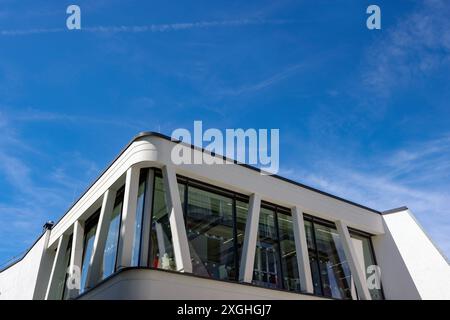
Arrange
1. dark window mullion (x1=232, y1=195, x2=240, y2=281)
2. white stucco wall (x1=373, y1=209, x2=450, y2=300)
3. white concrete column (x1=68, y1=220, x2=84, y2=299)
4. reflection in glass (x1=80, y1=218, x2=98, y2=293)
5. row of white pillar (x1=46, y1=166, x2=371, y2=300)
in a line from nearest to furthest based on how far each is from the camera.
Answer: row of white pillar (x1=46, y1=166, x2=371, y2=300) < dark window mullion (x1=232, y1=195, x2=240, y2=281) < white concrete column (x1=68, y1=220, x2=84, y2=299) < reflection in glass (x1=80, y1=218, x2=98, y2=293) < white stucco wall (x1=373, y1=209, x2=450, y2=300)

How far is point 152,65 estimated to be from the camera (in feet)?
32.4

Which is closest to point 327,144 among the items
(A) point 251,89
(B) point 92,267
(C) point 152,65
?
(A) point 251,89

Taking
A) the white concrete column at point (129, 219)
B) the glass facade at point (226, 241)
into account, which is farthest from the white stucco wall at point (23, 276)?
the white concrete column at point (129, 219)

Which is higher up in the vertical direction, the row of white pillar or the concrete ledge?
the row of white pillar

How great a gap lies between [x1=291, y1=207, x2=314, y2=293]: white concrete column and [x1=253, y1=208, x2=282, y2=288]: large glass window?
569 mm

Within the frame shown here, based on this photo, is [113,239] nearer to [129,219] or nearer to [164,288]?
[129,219]

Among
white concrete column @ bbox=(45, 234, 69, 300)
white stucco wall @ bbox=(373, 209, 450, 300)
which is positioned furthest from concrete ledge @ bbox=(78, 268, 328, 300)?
white stucco wall @ bbox=(373, 209, 450, 300)

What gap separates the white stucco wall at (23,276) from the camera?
1329 centimetres

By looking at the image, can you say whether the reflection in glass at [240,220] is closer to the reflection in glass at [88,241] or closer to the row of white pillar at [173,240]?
the row of white pillar at [173,240]

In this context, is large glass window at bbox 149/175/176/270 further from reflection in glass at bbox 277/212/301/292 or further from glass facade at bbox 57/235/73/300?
glass facade at bbox 57/235/73/300

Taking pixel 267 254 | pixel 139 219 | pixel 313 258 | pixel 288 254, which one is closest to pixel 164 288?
pixel 139 219

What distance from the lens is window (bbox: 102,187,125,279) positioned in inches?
364

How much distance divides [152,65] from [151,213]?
12.4 feet

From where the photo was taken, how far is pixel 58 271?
1201 centimetres
